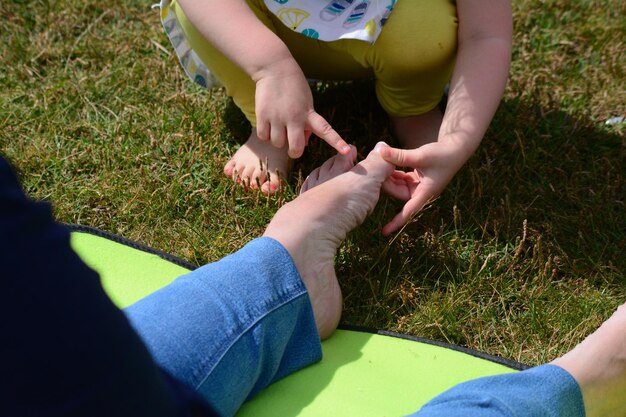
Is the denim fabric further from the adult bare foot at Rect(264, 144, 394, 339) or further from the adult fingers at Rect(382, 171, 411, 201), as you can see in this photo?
the adult fingers at Rect(382, 171, 411, 201)

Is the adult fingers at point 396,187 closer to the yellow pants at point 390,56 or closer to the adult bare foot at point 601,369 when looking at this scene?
the yellow pants at point 390,56

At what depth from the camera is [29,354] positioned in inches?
30.2

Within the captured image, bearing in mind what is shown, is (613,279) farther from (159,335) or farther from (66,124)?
(66,124)

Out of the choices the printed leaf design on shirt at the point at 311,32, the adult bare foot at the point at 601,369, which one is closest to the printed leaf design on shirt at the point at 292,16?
the printed leaf design on shirt at the point at 311,32

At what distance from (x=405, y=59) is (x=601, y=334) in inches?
29.0

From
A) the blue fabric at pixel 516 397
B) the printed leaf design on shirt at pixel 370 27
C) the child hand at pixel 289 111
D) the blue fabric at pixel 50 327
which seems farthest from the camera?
the printed leaf design on shirt at pixel 370 27

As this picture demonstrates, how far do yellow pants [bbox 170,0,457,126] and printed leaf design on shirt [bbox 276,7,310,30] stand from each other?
44mm

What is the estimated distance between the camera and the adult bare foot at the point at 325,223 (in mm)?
1409

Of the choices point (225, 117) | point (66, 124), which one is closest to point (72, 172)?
point (66, 124)

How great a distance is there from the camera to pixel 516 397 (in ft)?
3.76

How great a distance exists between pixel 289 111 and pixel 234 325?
52 cm

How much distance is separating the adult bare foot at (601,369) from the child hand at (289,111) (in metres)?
0.59

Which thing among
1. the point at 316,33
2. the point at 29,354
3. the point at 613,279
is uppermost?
the point at 29,354

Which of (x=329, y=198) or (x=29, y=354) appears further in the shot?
(x=329, y=198)
